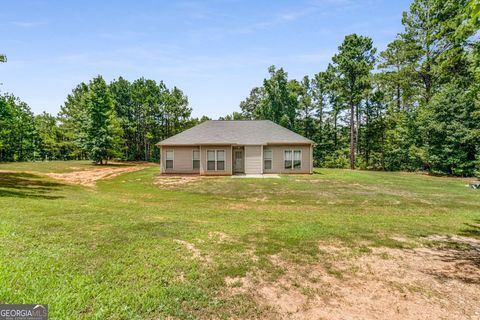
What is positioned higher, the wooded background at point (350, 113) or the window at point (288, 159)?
the wooded background at point (350, 113)

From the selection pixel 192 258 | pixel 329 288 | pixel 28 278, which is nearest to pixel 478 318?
pixel 329 288

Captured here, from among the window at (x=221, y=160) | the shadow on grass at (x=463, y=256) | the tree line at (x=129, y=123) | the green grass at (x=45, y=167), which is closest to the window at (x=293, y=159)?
the window at (x=221, y=160)

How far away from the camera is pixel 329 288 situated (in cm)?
442

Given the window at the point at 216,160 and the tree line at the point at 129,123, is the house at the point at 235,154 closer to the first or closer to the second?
the window at the point at 216,160

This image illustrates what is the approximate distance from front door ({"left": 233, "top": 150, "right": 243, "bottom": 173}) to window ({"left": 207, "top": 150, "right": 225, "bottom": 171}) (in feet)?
5.68

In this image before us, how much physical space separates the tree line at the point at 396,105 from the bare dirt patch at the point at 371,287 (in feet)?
48.9

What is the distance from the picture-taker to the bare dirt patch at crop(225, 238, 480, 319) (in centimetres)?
382

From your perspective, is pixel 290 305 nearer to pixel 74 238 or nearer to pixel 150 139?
pixel 74 238

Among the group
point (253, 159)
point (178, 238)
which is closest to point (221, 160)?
point (253, 159)

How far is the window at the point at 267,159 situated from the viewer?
77.7 ft

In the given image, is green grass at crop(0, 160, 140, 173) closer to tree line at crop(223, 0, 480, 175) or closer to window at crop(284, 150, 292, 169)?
window at crop(284, 150, 292, 169)

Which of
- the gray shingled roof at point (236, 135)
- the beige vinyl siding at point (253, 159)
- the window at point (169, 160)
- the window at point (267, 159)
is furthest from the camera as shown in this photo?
the window at point (169, 160)

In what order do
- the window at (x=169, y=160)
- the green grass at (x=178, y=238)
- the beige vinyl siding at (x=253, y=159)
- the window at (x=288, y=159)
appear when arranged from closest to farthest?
the green grass at (x=178, y=238) < the beige vinyl siding at (x=253, y=159) < the window at (x=288, y=159) < the window at (x=169, y=160)

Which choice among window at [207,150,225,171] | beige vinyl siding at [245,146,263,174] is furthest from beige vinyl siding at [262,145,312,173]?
window at [207,150,225,171]
